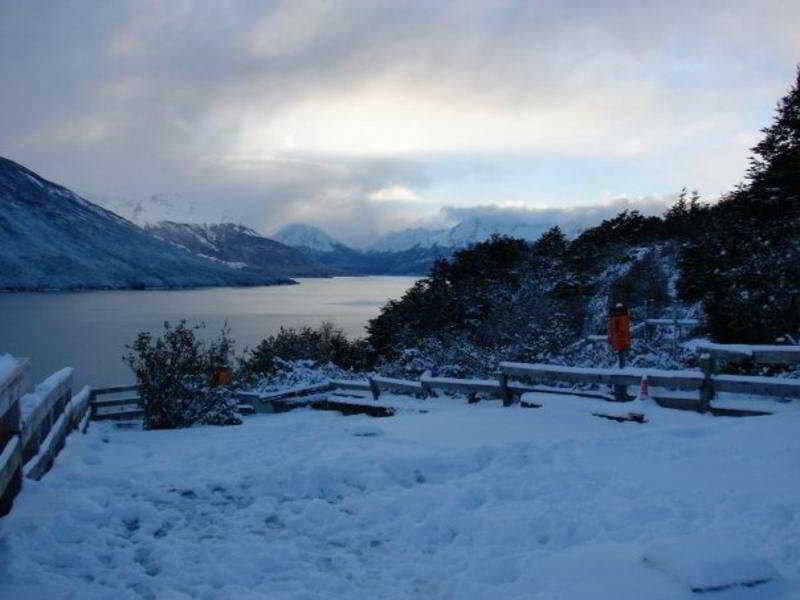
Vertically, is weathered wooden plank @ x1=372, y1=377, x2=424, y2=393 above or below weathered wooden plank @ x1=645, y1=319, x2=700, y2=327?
below

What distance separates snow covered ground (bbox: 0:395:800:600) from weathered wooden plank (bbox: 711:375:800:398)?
0.90 metres

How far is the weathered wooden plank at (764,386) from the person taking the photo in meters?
9.62

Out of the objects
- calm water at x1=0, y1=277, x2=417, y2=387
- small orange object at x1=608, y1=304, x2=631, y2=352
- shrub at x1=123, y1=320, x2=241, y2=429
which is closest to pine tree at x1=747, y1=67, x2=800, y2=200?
small orange object at x1=608, y1=304, x2=631, y2=352

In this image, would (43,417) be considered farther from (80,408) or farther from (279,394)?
(279,394)

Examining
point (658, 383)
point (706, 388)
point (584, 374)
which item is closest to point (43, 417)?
point (584, 374)

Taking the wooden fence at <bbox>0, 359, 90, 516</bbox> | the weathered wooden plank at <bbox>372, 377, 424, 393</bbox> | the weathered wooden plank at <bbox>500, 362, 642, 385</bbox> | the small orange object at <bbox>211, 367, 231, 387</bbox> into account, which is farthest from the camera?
the small orange object at <bbox>211, 367, 231, 387</bbox>

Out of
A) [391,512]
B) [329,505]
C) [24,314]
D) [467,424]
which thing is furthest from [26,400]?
[24,314]

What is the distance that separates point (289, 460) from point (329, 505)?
1.64 metres

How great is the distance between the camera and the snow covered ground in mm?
4641

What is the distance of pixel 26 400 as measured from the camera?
270 inches

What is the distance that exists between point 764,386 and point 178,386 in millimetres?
10667

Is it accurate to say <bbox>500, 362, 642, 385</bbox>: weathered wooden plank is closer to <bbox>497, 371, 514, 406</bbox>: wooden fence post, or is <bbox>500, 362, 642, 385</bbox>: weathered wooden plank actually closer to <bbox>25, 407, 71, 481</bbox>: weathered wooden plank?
<bbox>497, 371, 514, 406</bbox>: wooden fence post

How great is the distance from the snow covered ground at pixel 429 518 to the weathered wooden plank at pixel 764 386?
2.94ft

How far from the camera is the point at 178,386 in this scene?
13.9 metres
